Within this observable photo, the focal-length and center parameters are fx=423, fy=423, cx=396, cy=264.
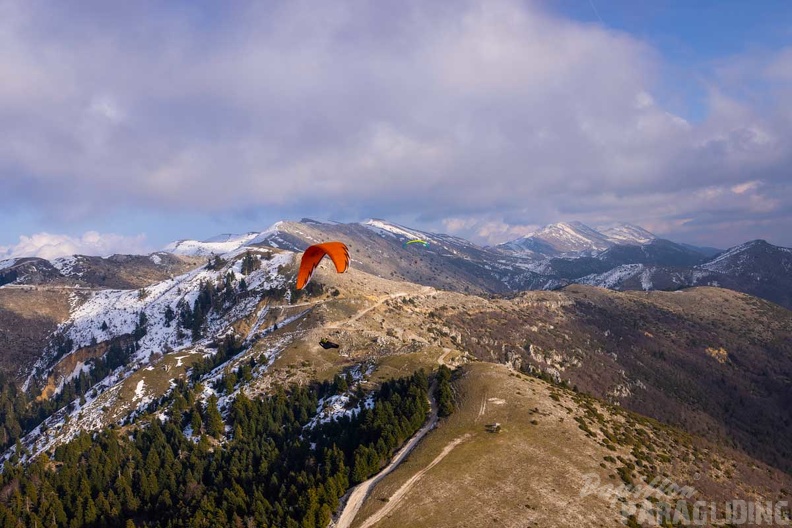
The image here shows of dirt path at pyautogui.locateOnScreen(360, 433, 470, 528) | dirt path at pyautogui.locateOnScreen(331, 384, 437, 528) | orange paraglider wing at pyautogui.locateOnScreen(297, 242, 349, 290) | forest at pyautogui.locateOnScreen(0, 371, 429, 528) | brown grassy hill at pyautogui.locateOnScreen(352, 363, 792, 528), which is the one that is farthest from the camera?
orange paraglider wing at pyautogui.locateOnScreen(297, 242, 349, 290)

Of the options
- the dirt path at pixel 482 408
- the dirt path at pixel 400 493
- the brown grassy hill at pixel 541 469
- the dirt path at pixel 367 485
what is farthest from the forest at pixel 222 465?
the dirt path at pixel 482 408

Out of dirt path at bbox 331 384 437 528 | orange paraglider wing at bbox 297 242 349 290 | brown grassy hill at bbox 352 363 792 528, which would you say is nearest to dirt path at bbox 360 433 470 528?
brown grassy hill at bbox 352 363 792 528

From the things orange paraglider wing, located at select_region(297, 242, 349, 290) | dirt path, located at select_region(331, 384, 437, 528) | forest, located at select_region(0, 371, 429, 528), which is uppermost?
orange paraglider wing, located at select_region(297, 242, 349, 290)

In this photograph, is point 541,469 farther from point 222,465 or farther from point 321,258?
point 222,465

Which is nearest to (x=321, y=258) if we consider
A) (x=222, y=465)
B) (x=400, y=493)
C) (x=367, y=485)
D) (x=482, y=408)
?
(x=367, y=485)

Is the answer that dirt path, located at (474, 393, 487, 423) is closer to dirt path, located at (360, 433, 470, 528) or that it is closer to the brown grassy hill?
the brown grassy hill

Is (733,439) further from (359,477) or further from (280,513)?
(280,513)
